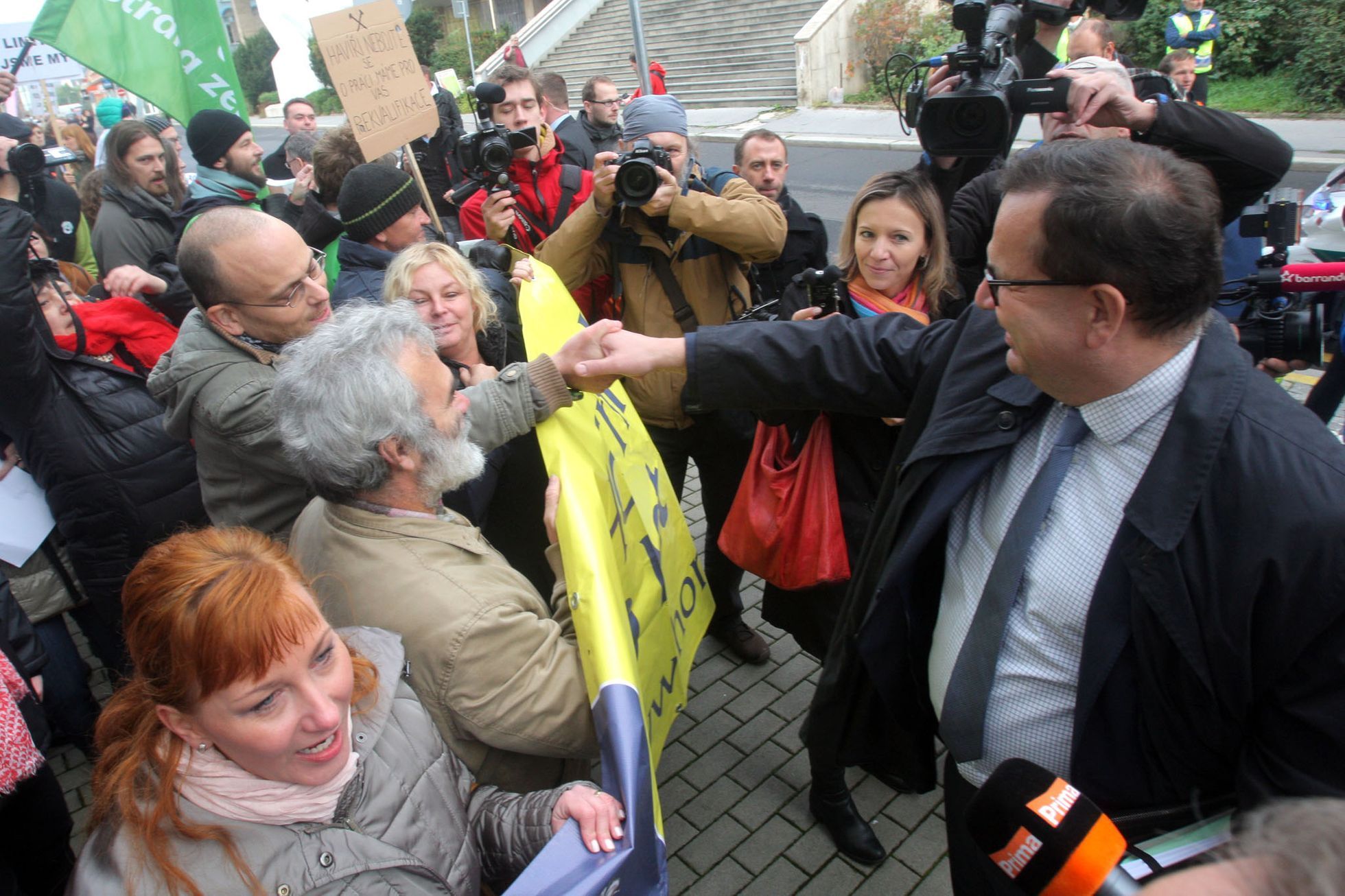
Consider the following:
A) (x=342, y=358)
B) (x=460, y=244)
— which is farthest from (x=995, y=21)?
(x=342, y=358)

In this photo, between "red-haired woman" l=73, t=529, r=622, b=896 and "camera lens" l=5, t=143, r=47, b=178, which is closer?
"red-haired woman" l=73, t=529, r=622, b=896

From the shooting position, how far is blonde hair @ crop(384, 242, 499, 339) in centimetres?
296

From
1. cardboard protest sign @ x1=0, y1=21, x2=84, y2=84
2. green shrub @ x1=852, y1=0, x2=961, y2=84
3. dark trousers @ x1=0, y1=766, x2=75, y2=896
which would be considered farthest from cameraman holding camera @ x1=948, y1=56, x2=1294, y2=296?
green shrub @ x1=852, y1=0, x2=961, y2=84

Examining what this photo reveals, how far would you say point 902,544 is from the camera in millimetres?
1884

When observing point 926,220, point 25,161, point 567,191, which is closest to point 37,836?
point 567,191

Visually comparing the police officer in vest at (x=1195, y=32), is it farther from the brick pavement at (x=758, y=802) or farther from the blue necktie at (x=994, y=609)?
the blue necktie at (x=994, y=609)

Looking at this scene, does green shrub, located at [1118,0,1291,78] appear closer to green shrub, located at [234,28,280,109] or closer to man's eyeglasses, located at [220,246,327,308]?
man's eyeglasses, located at [220,246,327,308]

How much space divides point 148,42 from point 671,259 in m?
3.22

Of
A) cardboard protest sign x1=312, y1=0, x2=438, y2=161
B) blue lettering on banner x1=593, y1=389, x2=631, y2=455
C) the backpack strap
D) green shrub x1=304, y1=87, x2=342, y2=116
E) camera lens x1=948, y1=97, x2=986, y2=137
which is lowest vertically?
green shrub x1=304, y1=87, x2=342, y2=116

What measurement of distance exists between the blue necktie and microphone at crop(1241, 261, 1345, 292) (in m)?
1.34

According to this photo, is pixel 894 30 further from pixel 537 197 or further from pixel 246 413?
pixel 246 413

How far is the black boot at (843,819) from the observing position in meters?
2.82

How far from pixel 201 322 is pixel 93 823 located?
1455 millimetres

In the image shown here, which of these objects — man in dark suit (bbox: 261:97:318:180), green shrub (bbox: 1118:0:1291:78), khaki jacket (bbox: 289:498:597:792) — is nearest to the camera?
khaki jacket (bbox: 289:498:597:792)
